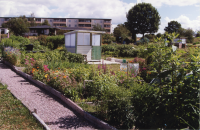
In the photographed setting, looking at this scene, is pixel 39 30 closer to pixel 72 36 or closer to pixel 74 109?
pixel 72 36

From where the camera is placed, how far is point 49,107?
17.6 feet

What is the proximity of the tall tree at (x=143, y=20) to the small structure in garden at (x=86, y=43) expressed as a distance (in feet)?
145

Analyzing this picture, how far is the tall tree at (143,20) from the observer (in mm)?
60053

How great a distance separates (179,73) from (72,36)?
51.6 feet

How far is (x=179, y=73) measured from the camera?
3395 mm

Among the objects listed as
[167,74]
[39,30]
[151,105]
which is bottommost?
[151,105]

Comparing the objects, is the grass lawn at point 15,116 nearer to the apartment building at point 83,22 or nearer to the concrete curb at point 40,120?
the concrete curb at point 40,120

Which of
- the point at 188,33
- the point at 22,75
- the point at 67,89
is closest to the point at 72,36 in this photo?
the point at 22,75

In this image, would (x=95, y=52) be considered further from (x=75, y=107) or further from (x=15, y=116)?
(x=15, y=116)

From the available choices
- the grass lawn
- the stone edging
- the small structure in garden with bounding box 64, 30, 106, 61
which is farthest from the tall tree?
the grass lawn

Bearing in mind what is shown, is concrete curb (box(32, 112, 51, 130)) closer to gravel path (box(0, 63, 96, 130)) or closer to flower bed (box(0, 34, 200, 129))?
gravel path (box(0, 63, 96, 130))

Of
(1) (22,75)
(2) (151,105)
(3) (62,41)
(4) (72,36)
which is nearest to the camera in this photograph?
(2) (151,105)

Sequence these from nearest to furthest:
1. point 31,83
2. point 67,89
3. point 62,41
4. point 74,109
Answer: point 74,109 < point 67,89 < point 31,83 < point 62,41

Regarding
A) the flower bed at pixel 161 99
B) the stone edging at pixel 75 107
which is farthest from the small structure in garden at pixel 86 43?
the flower bed at pixel 161 99
